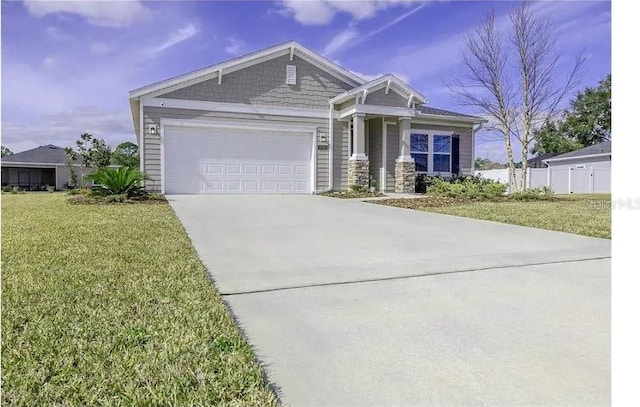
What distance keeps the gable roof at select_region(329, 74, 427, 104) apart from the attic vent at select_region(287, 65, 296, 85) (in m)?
1.54

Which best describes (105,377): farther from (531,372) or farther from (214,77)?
(214,77)

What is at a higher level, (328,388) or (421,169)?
(421,169)

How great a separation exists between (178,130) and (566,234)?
11.5 metres

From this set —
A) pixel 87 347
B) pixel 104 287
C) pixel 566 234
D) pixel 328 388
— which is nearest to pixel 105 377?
pixel 87 347

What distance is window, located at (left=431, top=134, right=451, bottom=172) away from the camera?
17.0m

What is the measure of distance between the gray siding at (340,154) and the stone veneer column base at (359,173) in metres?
0.57

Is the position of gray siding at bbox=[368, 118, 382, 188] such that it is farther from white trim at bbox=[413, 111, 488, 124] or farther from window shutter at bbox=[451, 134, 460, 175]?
window shutter at bbox=[451, 134, 460, 175]

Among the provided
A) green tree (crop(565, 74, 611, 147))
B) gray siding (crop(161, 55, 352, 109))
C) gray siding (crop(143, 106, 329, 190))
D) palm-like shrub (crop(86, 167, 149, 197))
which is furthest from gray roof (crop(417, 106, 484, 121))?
green tree (crop(565, 74, 611, 147))

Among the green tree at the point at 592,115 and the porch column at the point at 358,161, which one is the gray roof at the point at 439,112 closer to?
the porch column at the point at 358,161

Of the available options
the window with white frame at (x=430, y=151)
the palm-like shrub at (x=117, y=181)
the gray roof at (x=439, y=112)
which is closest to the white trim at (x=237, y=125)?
the palm-like shrub at (x=117, y=181)

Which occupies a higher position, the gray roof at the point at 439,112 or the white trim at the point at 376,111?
the gray roof at the point at 439,112

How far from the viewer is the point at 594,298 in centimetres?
327

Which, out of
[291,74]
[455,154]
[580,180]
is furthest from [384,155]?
[580,180]

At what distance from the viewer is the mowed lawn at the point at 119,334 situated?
6.12 feet
